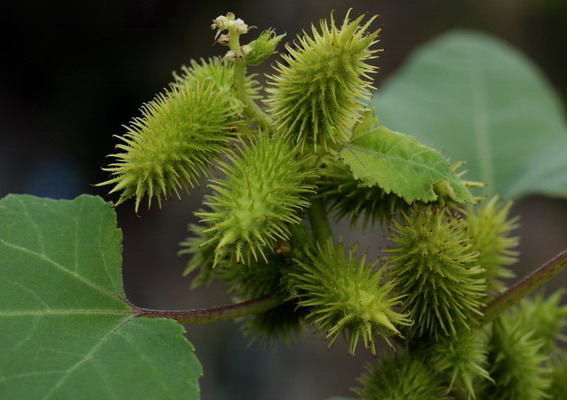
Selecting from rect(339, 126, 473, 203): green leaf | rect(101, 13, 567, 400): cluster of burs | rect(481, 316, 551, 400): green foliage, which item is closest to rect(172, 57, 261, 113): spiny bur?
rect(101, 13, 567, 400): cluster of burs

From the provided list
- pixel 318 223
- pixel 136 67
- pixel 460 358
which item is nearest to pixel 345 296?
pixel 318 223

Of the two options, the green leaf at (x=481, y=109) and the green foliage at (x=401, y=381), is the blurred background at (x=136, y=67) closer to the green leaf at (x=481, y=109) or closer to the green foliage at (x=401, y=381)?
the green leaf at (x=481, y=109)

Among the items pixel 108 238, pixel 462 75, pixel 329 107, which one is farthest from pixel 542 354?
pixel 462 75

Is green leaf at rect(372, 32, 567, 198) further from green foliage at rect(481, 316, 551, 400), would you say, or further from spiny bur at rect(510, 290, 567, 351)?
green foliage at rect(481, 316, 551, 400)

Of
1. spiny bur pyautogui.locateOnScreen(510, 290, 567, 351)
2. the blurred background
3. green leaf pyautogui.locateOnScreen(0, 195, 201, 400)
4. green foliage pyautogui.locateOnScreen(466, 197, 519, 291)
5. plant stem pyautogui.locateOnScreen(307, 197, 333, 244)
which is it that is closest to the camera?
green leaf pyautogui.locateOnScreen(0, 195, 201, 400)

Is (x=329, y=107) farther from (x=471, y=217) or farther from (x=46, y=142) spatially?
(x=46, y=142)

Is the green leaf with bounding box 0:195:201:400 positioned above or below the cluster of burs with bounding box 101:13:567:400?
below
